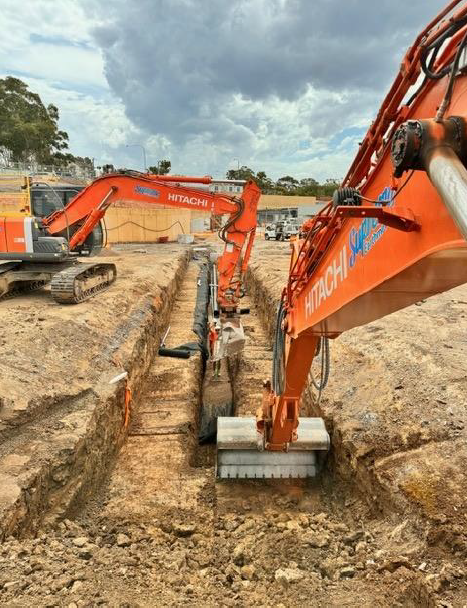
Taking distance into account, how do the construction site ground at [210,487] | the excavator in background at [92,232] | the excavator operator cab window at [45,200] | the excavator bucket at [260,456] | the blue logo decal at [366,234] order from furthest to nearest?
1. the excavator operator cab window at [45,200]
2. the excavator in background at [92,232]
3. the excavator bucket at [260,456]
4. the construction site ground at [210,487]
5. the blue logo decal at [366,234]

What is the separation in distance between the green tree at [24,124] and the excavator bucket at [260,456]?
59878 millimetres

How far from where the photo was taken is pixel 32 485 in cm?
475

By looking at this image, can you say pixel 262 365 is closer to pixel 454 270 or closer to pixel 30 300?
pixel 30 300

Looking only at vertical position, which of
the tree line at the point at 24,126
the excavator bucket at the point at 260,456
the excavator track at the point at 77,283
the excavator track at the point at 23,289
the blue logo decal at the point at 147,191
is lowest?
the excavator bucket at the point at 260,456

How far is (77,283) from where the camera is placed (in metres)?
10.6

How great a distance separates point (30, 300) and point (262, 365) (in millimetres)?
6078

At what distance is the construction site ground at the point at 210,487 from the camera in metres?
3.72

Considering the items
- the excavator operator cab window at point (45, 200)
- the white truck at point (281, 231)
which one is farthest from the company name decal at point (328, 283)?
the white truck at point (281, 231)

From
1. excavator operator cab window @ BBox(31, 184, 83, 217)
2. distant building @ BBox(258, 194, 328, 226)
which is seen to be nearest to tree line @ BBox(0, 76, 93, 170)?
distant building @ BBox(258, 194, 328, 226)

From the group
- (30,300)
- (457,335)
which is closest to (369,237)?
(457,335)

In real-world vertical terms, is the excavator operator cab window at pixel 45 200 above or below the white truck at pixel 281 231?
above

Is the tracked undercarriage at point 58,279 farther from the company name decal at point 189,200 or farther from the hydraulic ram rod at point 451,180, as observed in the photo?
the hydraulic ram rod at point 451,180

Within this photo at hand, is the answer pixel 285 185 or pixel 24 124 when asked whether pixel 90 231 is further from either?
pixel 285 185

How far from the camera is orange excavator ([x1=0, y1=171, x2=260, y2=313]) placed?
10820 mm
